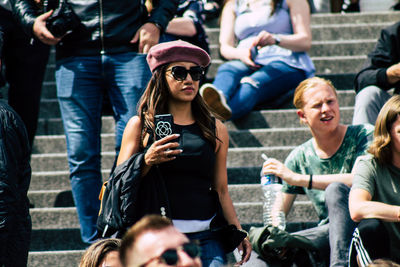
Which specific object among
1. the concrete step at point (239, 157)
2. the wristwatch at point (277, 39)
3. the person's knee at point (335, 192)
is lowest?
the concrete step at point (239, 157)

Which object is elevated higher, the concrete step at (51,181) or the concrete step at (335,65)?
the concrete step at (335,65)

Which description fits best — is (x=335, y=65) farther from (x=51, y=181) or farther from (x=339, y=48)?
(x=51, y=181)

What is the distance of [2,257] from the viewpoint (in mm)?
3486

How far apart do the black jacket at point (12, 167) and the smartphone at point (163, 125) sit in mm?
742

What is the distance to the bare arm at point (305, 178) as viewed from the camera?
459 centimetres

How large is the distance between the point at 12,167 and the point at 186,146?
90cm

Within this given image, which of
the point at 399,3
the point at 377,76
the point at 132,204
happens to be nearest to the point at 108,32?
the point at 132,204

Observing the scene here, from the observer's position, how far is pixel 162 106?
3967mm

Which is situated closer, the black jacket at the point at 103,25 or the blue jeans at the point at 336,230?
the blue jeans at the point at 336,230

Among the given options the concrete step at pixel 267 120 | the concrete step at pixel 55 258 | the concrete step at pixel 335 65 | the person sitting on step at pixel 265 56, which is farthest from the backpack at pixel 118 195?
the concrete step at pixel 335 65

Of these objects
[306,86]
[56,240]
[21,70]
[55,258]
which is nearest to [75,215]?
[56,240]

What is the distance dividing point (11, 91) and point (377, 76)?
282 centimetres

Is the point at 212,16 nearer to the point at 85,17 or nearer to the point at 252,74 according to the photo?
the point at 252,74

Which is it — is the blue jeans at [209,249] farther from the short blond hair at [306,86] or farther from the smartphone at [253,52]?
the smartphone at [253,52]
